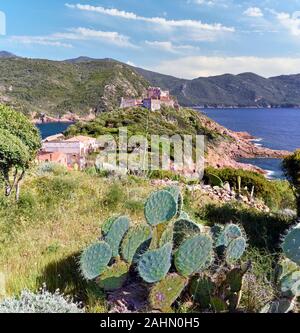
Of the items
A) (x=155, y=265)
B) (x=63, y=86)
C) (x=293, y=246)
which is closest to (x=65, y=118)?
(x=63, y=86)

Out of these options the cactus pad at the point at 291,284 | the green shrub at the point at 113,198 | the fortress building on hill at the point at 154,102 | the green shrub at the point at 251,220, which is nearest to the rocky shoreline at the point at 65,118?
the fortress building on hill at the point at 154,102

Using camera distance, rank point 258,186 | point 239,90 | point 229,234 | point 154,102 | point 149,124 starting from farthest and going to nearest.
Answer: point 239,90, point 154,102, point 149,124, point 258,186, point 229,234

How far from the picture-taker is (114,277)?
10.5ft

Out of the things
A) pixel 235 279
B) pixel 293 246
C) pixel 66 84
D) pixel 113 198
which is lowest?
pixel 113 198

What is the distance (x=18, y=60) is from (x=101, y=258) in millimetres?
118408

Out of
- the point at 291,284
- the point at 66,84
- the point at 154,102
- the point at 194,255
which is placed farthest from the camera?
the point at 66,84

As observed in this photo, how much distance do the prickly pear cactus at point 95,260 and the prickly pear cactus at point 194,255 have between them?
1.94ft

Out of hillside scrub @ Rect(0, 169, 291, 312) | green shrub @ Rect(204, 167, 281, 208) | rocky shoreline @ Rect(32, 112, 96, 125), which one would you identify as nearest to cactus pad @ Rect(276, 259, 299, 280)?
hillside scrub @ Rect(0, 169, 291, 312)

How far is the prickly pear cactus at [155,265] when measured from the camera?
286 cm

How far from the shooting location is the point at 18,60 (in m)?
112

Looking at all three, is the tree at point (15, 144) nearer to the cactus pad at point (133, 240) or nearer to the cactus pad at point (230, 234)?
the cactus pad at point (133, 240)

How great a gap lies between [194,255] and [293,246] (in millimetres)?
737

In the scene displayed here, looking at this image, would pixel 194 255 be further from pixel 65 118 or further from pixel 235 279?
pixel 65 118
